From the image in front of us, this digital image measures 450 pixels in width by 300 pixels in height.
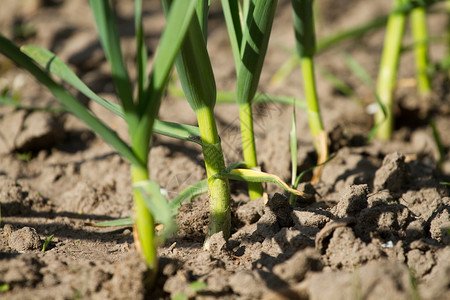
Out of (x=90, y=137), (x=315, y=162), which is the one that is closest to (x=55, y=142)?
(x=90, y=137)

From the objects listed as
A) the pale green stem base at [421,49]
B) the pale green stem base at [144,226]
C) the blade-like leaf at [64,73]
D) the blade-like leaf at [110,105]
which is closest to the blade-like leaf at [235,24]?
the blade-like leaf at [110,105]

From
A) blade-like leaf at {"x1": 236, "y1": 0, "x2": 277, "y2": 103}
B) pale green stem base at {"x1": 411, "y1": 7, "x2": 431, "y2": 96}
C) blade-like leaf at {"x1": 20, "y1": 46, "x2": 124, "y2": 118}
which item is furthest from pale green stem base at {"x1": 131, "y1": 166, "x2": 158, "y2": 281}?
pale green stem base at {"x1": 411, "y1": 7, "x2": 431, "y2": 96}

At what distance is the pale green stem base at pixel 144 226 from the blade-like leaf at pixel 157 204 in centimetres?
2

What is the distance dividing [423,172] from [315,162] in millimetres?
354

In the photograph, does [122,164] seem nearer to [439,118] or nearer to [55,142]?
[55,142]

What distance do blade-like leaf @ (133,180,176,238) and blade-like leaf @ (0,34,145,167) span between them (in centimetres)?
5

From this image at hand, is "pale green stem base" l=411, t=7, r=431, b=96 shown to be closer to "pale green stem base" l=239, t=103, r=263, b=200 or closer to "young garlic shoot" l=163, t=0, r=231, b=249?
"pale green stem base" l=239, t=103, r=263, b=200

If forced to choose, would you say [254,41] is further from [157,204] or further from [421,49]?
[421,49]

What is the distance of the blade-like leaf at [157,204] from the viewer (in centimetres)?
78

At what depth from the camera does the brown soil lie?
3.13 ft

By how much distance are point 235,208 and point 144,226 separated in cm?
46

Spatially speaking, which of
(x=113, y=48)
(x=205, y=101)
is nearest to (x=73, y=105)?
(x=113, y=48)

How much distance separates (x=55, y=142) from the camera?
1792 millimetres

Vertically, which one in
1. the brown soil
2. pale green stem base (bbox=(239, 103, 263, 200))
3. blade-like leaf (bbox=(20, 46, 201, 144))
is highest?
blade-like leaf (bbox=(20, 46, 201, 144))
